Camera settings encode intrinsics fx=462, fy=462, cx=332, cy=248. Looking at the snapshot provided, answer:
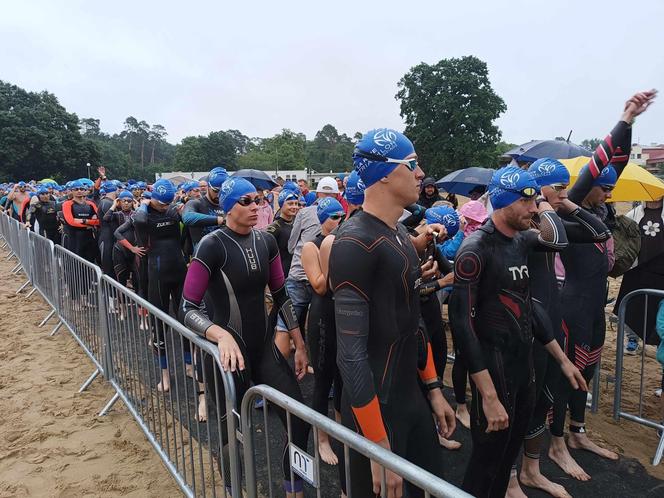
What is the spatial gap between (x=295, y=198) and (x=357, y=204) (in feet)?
5.88

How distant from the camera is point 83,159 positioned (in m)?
57.3

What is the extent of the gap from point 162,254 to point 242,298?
8.76 ft

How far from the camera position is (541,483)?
330 centimetres

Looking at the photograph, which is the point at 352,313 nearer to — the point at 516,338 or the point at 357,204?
the point at 516,338

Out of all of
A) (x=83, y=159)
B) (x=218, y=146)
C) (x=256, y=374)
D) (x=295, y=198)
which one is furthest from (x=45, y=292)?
(x=218, y=146)

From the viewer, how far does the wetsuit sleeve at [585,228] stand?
317cm

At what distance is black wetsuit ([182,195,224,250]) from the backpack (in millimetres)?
4333

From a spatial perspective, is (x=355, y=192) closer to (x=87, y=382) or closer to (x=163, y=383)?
(x=163, y=383)

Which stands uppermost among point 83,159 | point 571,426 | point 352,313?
point 83,159

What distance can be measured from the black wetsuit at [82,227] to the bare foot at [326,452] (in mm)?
6915

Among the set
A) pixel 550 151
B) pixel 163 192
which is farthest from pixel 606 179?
pixel 163 192

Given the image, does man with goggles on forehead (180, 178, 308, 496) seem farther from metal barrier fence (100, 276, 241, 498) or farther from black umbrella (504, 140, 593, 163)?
black umbrella (504, 140, 593, 163)

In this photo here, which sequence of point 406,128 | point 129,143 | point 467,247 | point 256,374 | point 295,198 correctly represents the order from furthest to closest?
1. point 129,143
2. point 406,128
3. point 295,198
4. point 256,374
5. point 467,247

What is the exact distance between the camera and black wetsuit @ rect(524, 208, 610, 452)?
116 inches
